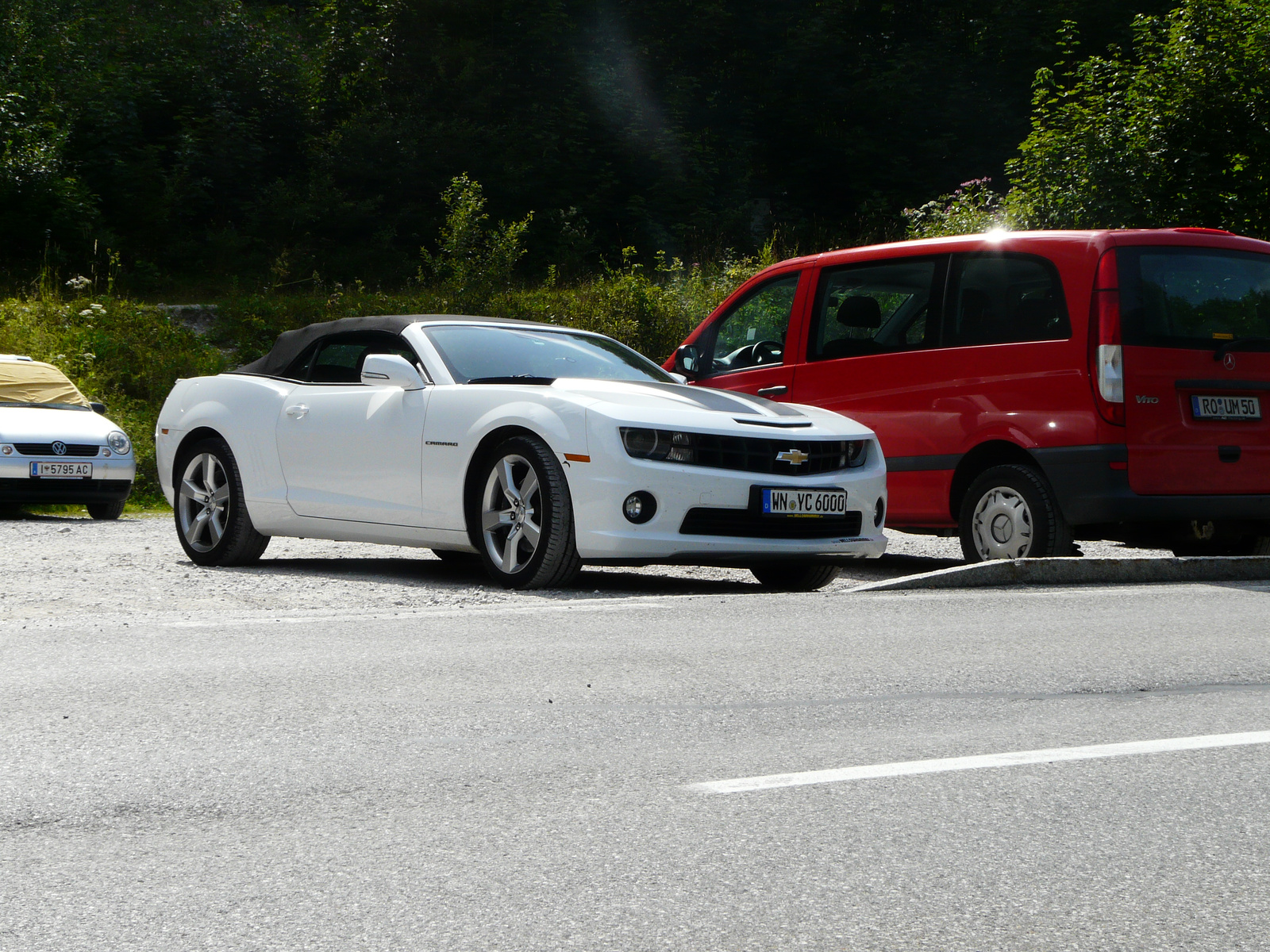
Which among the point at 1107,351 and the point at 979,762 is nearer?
the point at 979,762

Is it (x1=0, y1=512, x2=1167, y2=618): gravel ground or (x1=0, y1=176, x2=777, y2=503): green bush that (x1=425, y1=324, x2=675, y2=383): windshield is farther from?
(x1=0, y1=176, x2=777, y2=503): green bush

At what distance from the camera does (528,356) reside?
8.90m

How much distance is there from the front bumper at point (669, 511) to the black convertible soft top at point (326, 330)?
1801 millimetres

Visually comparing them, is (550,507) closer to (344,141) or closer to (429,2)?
(344,141)

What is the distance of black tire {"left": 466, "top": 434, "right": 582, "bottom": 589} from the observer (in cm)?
780

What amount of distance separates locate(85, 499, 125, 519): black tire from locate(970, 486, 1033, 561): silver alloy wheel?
889 cm

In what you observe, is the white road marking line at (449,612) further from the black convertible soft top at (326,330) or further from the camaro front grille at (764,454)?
the black convertible soft top at (326,330)

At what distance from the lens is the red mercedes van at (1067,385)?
842cm

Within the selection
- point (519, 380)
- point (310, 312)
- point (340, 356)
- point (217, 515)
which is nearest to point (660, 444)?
point (519, 380)

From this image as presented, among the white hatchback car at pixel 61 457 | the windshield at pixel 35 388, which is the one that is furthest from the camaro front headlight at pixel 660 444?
the windshield at pixel 35 388

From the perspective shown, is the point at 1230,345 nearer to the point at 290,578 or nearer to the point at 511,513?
the point at 511,513

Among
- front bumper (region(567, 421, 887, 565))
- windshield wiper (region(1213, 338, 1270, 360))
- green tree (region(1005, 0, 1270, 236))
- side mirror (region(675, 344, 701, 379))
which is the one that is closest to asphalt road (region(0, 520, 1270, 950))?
front bumper (region(567, 421, 887, 565))

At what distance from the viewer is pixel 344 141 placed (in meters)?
34.2

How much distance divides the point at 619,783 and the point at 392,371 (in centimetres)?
472
